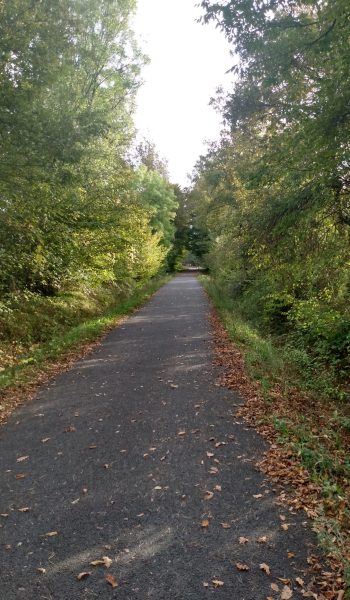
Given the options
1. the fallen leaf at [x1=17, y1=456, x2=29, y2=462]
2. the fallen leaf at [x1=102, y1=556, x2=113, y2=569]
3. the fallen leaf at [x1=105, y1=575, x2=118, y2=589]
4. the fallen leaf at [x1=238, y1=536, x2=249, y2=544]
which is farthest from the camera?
the fallen leaf at [x1=17, y1=456, x2=29, y2=462]

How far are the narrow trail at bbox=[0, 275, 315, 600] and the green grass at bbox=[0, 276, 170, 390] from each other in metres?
1.27

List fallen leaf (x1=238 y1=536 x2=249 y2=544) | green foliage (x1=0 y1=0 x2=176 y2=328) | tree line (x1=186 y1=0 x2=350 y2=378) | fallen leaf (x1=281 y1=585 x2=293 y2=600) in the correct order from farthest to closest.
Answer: green foliage (x1=0 y1=0 x2=176 y2=328) → tree line (x1=186 y1=0 x2=350 y2=378) → fallen leaf (x1=238 y1=536 x2=249 y2=544) → fallen leaf (x1=281 y1=585 x2=293 y2=600)

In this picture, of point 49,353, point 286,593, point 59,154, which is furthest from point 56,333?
point 286,593

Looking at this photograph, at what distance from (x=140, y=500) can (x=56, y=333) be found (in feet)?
27.9

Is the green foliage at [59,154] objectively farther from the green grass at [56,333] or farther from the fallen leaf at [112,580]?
the fallen leaf at [112,580]

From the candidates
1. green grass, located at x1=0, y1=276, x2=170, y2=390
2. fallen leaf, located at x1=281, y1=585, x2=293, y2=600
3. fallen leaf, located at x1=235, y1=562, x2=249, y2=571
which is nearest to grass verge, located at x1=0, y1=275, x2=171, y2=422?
green grass, located at x1=0, y1=276, x2=170, y2=390

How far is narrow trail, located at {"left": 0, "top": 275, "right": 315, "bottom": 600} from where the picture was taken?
10.9 ft

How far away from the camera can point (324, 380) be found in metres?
8.59

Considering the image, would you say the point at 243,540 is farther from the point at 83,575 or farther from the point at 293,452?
the point at 293,452

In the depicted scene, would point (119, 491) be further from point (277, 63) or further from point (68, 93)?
point (68, 93)

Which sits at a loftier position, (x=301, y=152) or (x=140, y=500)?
(x=301, y=152)

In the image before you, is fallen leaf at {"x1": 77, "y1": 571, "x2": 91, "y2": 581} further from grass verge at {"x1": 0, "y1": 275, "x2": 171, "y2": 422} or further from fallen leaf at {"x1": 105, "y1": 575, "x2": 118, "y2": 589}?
grass verge at {"x1": 0, "y1": 275, "x2": 171, "y2": 422}

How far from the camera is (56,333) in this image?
1229cm

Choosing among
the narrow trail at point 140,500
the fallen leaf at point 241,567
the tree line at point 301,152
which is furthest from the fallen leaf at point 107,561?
the tree line at point 301,152
